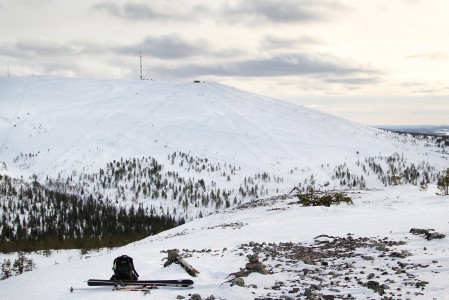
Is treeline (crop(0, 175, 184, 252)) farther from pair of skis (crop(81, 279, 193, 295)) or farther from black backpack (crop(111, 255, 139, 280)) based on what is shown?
pair of skis (crop(81, 279, 193, 295))

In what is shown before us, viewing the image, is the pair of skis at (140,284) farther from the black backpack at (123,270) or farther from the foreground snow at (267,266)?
the black backpack at (123,270)

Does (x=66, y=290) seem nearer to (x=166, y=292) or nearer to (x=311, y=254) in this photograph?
(x=166, y=292)

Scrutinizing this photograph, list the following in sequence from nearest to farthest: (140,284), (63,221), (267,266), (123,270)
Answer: (140,284) → (123,270) → (267,266) → (63,221)

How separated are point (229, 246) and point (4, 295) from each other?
1153 centimetres

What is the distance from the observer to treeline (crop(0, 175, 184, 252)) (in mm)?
129625

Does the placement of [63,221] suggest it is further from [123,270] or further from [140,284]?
[140,284]

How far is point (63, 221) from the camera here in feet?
509

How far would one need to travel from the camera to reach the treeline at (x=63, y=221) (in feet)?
425

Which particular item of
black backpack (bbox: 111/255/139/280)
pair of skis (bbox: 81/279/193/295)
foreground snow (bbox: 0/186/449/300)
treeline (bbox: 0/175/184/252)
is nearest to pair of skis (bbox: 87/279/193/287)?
pair of skis (bbox: 81/279/193/295)

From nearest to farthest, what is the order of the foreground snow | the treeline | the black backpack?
the foreground snow, the black backpack, the treeline

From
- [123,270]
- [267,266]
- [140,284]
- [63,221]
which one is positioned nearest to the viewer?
[140,284]

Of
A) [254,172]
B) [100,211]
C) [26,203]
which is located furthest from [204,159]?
[26,203]

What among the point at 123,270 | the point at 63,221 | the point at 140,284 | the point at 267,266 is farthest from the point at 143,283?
the point at 63,221

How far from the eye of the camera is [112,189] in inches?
7283
